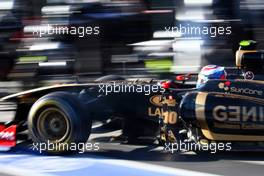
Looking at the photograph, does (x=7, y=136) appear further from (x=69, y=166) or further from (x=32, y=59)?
(x=32, y=59)

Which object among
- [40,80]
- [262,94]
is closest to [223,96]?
[262,94]

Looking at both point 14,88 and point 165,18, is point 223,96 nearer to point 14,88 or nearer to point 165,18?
point 165,18

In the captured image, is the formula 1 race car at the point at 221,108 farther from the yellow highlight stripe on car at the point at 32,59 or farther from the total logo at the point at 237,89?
the yellow highlight stripe on car at the point at 32,59

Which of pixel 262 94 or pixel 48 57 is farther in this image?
pixel 48 57

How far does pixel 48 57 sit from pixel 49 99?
4402 mm

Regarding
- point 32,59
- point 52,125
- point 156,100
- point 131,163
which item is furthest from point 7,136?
point 32,59

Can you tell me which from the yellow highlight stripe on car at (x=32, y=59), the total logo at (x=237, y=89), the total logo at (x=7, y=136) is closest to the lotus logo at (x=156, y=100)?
the total logo at (x=237, y=89)

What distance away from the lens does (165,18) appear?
10086mm

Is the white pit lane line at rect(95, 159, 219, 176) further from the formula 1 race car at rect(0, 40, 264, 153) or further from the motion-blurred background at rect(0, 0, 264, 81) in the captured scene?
the motion-blurred background at rect(0, 0, 264, 81)

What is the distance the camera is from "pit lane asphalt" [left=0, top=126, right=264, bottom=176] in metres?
5.30

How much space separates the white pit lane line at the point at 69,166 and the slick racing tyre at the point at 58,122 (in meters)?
0.17

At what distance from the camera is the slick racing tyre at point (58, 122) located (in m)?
5.81

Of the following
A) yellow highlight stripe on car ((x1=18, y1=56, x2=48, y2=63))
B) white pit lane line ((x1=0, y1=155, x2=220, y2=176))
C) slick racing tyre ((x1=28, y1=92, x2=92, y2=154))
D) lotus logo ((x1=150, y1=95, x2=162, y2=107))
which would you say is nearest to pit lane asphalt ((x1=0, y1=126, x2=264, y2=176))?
white pit lane line ((x1=0, y1=155, x2=220, y2=176))

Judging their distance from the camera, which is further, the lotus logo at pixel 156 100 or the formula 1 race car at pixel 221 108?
the lotus logo at pixel 156 100
